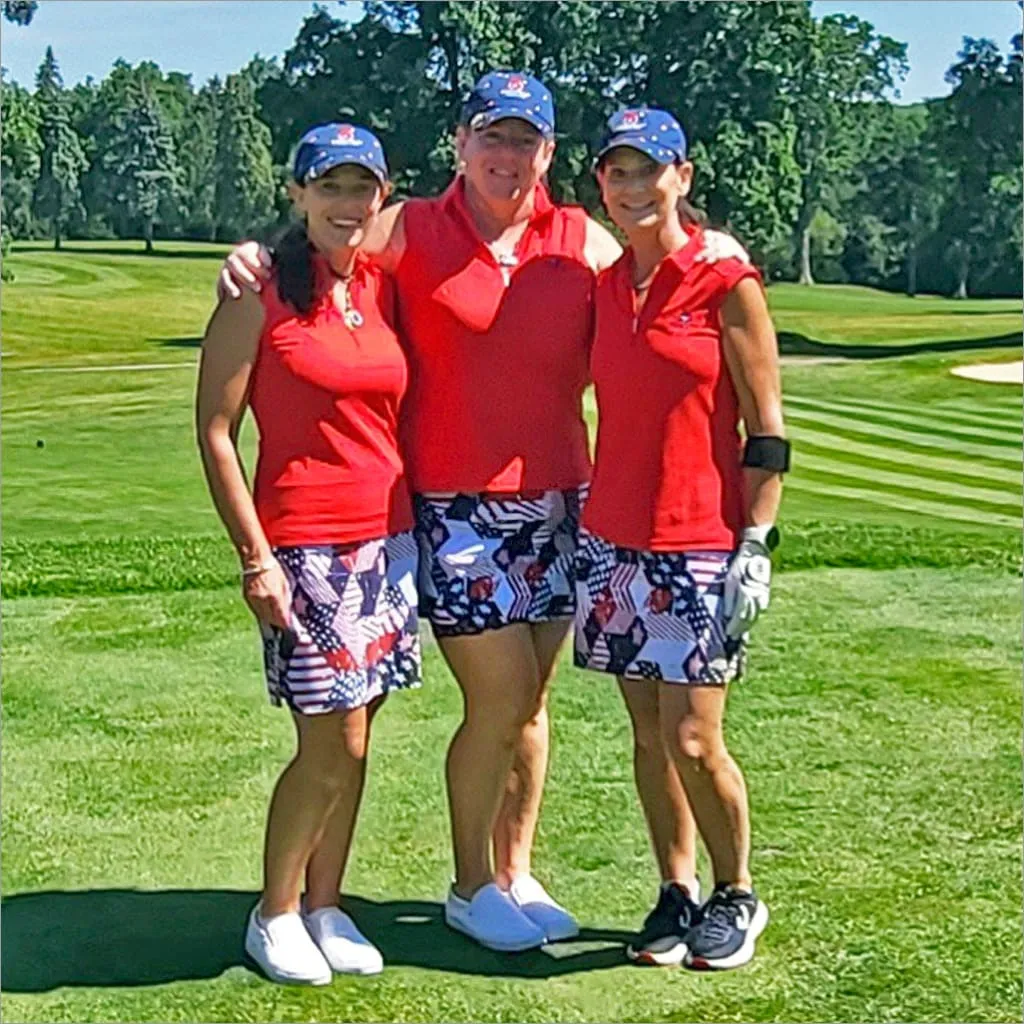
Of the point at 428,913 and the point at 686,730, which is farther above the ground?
the point at 686,730

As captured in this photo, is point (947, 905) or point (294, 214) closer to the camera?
point (294, 214)

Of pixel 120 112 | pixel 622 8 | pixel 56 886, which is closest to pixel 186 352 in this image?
pixel 120 112

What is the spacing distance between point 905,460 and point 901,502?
6.11 ft

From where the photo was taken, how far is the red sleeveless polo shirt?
301cm

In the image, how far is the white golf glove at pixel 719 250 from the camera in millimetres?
3078

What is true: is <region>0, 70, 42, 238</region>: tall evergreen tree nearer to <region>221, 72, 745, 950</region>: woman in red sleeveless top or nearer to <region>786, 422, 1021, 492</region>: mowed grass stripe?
<region>786, 422, 1021, 492</region>: mowed grass stripe

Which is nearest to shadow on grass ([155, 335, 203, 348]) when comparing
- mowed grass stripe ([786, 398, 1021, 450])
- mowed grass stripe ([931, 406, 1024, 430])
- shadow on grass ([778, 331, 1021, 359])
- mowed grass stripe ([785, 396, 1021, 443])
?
shadow on grass ([778, 331, 1021, 359])

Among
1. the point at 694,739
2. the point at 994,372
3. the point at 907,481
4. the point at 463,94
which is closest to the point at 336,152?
the point at 694,739

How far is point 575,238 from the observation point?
329 centimetres

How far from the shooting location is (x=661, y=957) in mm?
3283

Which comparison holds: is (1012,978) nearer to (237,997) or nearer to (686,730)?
(686,730)

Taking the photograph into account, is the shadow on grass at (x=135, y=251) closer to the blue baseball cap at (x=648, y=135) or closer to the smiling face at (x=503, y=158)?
the smiling face at (x=503, y=158)

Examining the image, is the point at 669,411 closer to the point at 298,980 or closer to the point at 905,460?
the point at 298,980

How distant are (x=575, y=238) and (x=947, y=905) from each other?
4.99 feet
